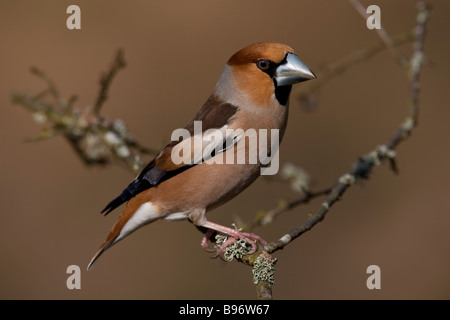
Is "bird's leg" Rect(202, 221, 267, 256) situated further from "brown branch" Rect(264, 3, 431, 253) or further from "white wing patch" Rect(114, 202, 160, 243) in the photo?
"brown branch" Rect(264, 3, 431, 253)


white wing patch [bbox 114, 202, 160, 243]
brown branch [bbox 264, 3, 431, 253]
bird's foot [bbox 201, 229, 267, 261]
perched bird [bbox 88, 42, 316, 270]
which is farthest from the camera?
white wing patch [bbox 114, 202, 160, 243]

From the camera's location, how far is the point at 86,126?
3068 millimetres

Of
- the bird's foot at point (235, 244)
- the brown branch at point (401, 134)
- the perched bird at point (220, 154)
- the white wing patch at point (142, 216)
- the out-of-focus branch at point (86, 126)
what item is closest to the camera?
the out-of-focus branch at point (86, 126)

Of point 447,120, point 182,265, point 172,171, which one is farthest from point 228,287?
point 447,120

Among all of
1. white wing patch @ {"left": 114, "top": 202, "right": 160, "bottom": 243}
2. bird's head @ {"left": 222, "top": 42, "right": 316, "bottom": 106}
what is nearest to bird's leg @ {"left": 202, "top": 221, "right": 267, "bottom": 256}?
white wing patch @ {"left": 114, "top": 202, "right": 160, "bottom": 243}

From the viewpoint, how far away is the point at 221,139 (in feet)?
10.9

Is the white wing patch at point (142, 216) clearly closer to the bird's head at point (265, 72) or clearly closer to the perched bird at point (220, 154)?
the perched bird at point (220, 154)

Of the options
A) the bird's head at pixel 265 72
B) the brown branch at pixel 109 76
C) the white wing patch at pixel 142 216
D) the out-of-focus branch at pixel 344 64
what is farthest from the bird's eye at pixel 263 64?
the white wing patch at pixel 142 216

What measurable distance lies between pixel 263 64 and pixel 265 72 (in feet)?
0.15

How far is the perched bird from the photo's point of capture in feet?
10.9

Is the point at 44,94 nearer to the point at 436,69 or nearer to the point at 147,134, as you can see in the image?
the point at 147,134

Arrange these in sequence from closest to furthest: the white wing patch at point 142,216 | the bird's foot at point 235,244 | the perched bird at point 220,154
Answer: the bird's foot at point 235,244 → the perched bird at point 220,154 → the white wing patch at point 142,216

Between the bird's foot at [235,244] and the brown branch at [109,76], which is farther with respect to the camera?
the bird's foot at [235,244]

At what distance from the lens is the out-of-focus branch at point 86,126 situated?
Answer: 2.91 m
